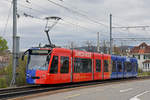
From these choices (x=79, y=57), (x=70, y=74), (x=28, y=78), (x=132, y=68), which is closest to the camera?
(x=28, y=78)

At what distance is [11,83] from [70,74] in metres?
4.36

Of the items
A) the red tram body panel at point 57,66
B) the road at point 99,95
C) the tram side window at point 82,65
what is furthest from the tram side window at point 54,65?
the tram side window at point 82,65

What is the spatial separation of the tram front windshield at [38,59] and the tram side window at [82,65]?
11.5ft

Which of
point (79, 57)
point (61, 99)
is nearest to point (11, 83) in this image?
point (79, 57)

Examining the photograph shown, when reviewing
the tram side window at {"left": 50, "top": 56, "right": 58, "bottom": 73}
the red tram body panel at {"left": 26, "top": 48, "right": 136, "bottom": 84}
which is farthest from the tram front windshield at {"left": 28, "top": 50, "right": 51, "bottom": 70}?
the tram side window at {"left": 50, "top": 56, "right": 58, "bottom": 73}

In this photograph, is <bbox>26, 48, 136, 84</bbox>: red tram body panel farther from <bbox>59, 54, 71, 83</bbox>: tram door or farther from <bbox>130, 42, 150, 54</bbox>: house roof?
<bbox>130, 42, 150, 54</bbox>: house roof

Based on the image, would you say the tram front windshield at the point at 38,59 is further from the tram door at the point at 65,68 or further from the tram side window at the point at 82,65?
the tram side window at the point at 82,65

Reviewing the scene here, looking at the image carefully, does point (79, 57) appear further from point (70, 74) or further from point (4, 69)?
point (4, 69)

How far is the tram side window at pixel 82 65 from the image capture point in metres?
21.9

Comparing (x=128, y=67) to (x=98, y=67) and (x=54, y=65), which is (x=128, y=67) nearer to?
(x=98, y=67)

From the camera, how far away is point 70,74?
68.6ft

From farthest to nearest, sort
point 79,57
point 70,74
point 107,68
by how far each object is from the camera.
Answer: point 107,68, point 79,57, point 70,74

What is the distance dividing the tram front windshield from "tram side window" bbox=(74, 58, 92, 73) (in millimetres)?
3520

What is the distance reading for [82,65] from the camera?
75.1 feet
